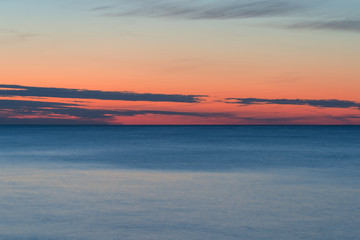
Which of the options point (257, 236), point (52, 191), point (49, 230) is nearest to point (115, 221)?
point (49, 230)

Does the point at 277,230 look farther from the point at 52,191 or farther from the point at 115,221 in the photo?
the point at 52,191

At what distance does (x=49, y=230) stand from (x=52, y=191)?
24.1ft

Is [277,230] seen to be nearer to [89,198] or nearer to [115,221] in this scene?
[115,221]

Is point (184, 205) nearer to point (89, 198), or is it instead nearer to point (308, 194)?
point (89, 198)

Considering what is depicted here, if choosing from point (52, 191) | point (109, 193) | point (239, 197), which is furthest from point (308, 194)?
point (52, 191)

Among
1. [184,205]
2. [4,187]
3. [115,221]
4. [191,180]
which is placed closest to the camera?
[115,221]

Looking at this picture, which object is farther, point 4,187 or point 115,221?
point 4,187

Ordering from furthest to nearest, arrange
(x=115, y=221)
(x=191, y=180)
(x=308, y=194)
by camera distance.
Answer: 1. (x=191, y=180)
2. (x=308, y=194)
3. (x=115, y=221)

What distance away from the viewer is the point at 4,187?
858 inches

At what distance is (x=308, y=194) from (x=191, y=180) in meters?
6.78

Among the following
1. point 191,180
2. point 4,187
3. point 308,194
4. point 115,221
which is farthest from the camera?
point 191,180

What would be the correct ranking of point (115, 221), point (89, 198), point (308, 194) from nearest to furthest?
point (115, 221), point (89, 198), point (308, 194)

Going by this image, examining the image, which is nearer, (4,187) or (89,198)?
(89,198)

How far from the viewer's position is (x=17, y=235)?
43.0ft
